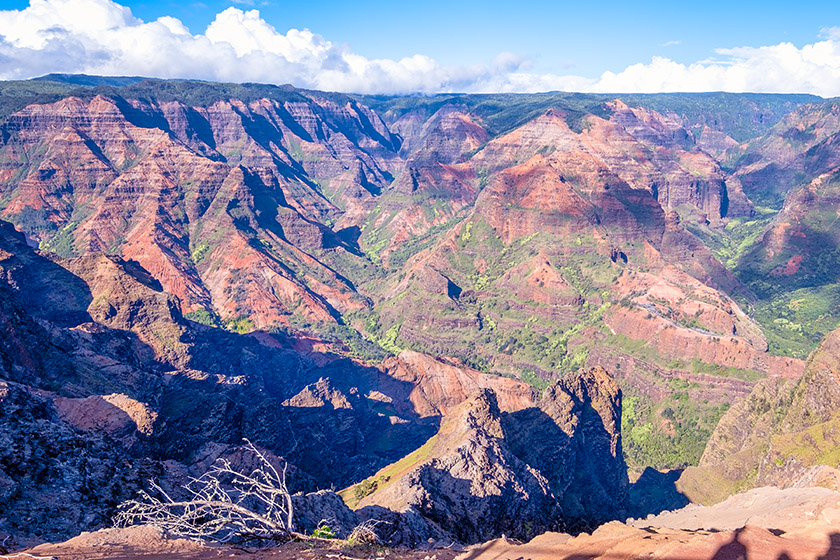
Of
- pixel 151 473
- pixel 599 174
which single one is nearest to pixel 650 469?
pixel 151 473

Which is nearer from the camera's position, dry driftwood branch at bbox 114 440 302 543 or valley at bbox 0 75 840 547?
dry driftwood branch at bbox 114 440 302 543

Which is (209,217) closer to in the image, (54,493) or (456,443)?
(456,443)

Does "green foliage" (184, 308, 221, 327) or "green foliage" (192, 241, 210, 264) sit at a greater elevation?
"green foliage" (192, 241, 210, 264)

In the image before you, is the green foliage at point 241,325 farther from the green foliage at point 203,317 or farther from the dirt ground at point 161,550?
the dirt ground at point 161,550

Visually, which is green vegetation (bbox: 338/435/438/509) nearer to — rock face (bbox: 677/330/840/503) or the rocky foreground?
the rocky foreground

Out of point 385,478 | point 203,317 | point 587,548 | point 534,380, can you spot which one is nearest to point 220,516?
point 587,548

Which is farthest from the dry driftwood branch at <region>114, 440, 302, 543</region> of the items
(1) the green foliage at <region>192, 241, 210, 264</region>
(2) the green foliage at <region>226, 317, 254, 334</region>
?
(1) the green foliage at <region>192, 241, 210, 264</region>
